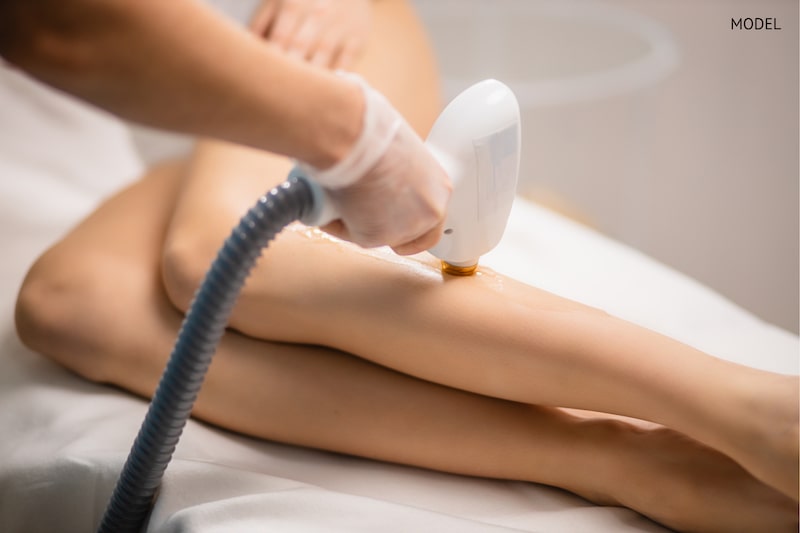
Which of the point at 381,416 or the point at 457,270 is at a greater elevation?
the point at 457,270

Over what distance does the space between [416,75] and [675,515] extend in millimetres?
564

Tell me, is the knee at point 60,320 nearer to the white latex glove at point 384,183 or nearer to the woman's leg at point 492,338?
the woman's leg at point 492,338

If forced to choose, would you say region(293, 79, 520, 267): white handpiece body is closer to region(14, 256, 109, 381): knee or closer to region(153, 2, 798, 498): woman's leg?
region(153, 2, 798, 498): woman's leg

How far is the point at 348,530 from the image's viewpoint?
0.62m

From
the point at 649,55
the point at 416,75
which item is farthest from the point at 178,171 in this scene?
the point at 649,55

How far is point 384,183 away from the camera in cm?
57

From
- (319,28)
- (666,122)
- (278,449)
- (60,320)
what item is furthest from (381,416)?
(666,122)

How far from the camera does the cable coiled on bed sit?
21.9 inches

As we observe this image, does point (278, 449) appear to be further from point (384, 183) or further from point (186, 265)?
point (384, 183)

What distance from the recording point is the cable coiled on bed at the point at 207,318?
56 cm

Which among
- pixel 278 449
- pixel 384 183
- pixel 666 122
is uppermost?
pixel 666 122

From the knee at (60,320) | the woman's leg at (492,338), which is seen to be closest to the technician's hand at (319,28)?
the woman's leg at (492,338)

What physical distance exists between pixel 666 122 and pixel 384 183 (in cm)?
137

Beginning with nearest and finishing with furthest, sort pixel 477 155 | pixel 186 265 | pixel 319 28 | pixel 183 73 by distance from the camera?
1. pixel 183 73
2. pixel 477 155
3. pixel 186 265
4. pixel 319 28
